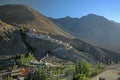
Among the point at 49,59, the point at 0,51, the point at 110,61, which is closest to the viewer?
the point at 49,59

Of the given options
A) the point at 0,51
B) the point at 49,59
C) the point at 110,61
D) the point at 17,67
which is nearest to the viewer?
the point at 17,67

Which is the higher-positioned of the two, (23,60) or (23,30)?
(23,30)

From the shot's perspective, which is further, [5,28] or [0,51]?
[5,28]

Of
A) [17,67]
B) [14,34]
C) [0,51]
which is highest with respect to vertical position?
[14,34]

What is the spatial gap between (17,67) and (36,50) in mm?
35391

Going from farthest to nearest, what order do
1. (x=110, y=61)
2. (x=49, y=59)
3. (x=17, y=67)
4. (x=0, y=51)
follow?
(x=110, y=61), (x=0, y=51), (x=49, y=59), (x=17, y=67)

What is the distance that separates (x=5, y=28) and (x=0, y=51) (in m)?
21.1

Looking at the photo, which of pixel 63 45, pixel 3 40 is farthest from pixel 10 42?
pixel 63 45

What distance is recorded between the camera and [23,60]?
12412 cm

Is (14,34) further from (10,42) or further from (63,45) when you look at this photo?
(63,45)

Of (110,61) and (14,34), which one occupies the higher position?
(14,34)

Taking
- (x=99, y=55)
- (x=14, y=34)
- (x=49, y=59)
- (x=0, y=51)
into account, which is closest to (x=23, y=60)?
(x=49, y=59)

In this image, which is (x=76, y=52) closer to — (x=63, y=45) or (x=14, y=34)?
(x=63, y=45)

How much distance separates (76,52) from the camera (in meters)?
154
